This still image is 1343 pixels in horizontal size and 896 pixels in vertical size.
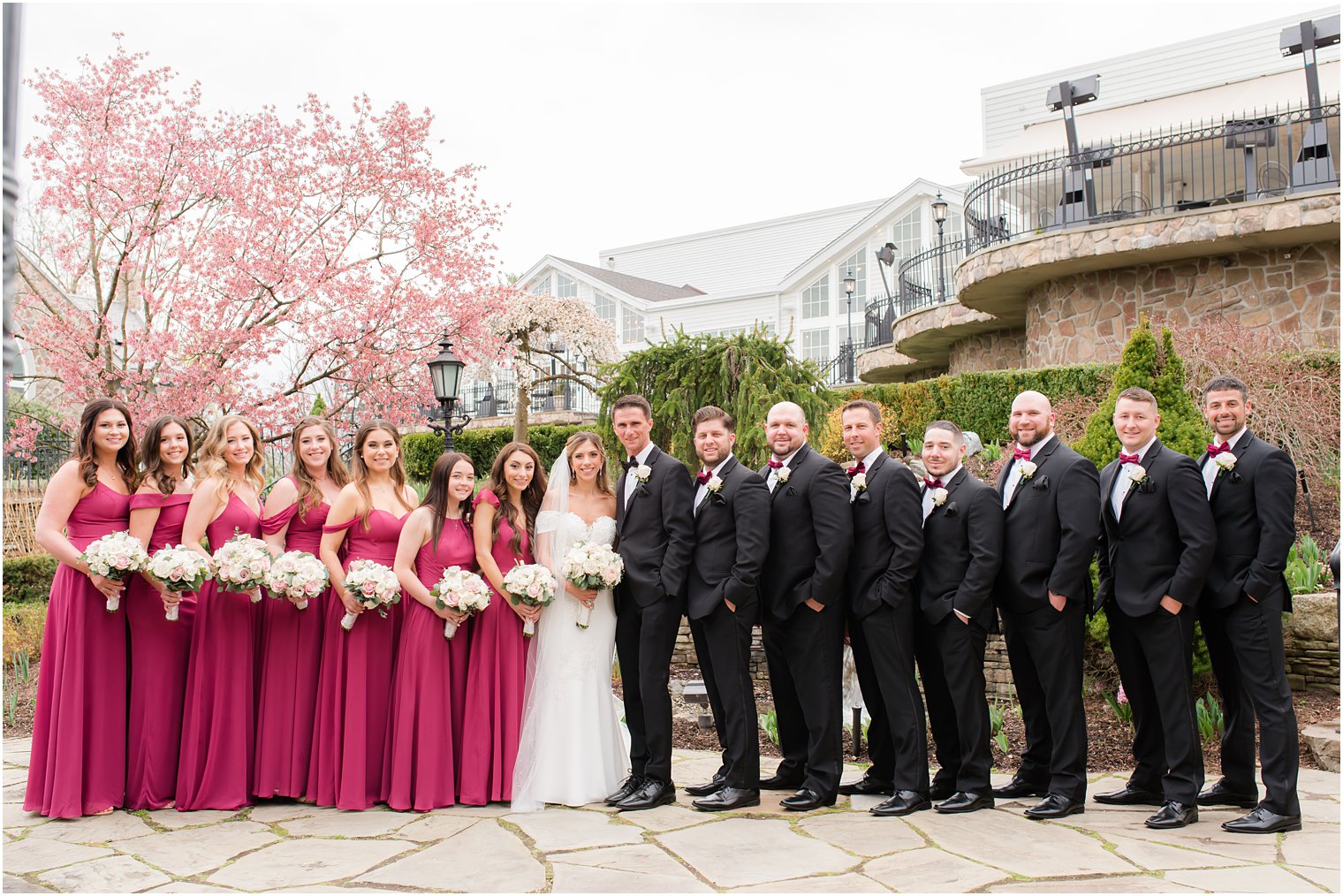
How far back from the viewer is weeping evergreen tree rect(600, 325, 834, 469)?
32.0 feet

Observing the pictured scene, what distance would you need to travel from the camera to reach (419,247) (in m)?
15.1

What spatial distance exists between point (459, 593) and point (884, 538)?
2309 millimetres

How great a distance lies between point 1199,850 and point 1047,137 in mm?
16632

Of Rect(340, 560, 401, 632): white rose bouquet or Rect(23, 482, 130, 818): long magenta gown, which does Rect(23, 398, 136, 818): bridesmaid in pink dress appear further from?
Rect(340, 560, 401, 632): white rose bouquet

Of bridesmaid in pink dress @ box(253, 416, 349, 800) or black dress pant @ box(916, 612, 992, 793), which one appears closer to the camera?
black dress pant @ box(916, 612, 992, 793)

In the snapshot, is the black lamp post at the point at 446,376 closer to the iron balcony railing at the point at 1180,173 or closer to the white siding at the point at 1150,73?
the iron balcony railing at the point at 1180,173

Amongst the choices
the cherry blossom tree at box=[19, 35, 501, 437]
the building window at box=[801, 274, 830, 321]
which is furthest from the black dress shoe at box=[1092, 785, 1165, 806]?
the building window at box=[801, 274, 830, 321]

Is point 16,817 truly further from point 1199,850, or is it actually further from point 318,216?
point 318,216

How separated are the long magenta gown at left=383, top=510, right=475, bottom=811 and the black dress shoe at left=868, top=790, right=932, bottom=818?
2.32m

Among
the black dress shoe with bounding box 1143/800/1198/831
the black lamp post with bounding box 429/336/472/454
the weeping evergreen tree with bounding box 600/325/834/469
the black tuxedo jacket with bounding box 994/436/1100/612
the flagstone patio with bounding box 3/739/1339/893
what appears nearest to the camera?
the flagstone patio with bounding box 3/739/1339/893

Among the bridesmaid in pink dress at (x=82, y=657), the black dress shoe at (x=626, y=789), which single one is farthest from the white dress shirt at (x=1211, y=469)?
the bridesmaid in pink dress at (x=82, y=657)

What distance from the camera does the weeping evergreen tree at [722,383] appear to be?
32.0 ft

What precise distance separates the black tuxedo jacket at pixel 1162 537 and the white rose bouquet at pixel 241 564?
4485mm

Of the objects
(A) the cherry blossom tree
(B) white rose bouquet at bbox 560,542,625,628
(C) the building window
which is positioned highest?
(C) the building window
